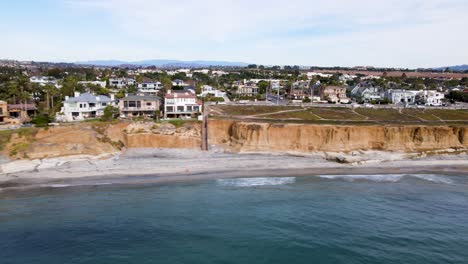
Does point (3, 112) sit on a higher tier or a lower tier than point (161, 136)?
higher

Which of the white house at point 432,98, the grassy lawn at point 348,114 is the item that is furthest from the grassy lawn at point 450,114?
the white house at point 432,98

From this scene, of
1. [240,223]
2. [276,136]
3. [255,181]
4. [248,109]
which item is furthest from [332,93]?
[240,223]

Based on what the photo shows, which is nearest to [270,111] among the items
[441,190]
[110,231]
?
[441,190]

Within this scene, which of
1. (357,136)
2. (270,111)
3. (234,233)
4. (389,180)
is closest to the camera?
(234,233)

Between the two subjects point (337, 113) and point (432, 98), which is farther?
point (432, 98)

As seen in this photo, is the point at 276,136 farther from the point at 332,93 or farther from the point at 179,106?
the point at 332,93

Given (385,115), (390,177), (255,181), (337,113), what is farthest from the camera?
(337,113)

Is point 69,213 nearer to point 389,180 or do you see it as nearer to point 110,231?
point 110,231

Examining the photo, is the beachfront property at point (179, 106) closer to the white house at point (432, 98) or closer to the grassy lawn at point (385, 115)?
the grassy lawn at point (385, 115)
